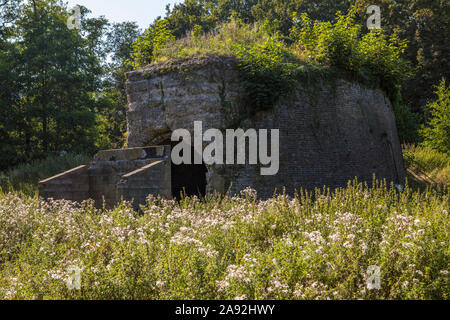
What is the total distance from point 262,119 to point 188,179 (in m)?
3.73

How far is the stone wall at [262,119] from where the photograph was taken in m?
11.0

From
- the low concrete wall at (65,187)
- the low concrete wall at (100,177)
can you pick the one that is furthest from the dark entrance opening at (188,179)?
the low concrete wall at (65,187)

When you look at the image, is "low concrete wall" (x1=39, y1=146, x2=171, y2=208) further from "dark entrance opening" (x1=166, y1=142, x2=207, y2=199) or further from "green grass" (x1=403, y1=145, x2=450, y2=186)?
"green grass" (x1=403, y1=145, x2=450, y2=186)

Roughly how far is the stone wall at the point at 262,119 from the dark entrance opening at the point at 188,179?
1.13 m

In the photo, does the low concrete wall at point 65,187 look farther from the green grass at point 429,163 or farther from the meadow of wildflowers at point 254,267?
the green grass at point 429,163

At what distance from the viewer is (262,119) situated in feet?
36.9

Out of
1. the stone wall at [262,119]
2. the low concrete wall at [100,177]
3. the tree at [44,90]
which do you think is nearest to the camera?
the low concrete wall at [100,177]

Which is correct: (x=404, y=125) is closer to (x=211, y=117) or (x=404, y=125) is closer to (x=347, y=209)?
(x=211, y=117)

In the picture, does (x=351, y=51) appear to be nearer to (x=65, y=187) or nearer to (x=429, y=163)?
(x=65, y=187)

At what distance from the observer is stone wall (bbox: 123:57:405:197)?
1104 centimetres

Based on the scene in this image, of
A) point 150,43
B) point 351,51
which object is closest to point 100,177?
point 150,43

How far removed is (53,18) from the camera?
2416 cm

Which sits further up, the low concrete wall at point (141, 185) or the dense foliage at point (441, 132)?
the dense foliage at point (441, 132)

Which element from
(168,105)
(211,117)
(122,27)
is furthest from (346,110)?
(122,27)
